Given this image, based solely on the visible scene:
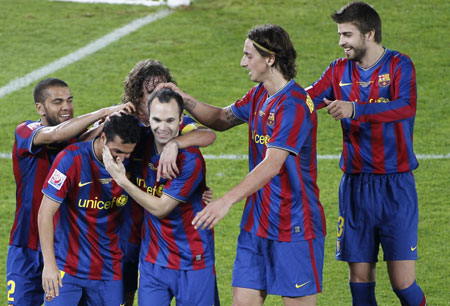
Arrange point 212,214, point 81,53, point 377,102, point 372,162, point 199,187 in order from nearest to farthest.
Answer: point 212,214
point 199,187
point 377,102
point 372,162
point 81,53

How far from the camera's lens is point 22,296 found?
20.2ft

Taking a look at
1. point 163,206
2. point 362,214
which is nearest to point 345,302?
point 362,214

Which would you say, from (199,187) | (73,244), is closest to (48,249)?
(73,244)

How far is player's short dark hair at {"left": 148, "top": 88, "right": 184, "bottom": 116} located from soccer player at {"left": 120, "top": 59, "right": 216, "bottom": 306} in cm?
23

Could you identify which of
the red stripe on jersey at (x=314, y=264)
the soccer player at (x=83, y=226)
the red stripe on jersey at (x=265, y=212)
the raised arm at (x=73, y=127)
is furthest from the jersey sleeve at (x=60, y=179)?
the red stripe on jersey at (x=314, y=264)

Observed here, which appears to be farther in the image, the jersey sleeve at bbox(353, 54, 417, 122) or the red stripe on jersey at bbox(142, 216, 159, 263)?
the jersey sleeve at bbox(353, 54, 417, 122)

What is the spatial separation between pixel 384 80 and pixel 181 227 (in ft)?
5.86

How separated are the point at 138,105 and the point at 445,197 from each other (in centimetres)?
452

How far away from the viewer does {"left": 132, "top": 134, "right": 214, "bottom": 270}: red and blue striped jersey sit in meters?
5.71

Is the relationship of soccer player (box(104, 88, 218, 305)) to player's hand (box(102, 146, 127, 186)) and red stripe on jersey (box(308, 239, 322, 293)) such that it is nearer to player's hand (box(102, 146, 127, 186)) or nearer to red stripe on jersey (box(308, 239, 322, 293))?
player's hand (box(102, 146, 127, 186))

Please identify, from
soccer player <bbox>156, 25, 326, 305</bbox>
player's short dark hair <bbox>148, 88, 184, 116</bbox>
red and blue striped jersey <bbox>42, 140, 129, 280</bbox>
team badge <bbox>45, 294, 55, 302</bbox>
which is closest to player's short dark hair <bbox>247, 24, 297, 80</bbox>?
soccer player <bbox>156, 25, 326, 305</bbox>

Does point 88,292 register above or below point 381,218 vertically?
below

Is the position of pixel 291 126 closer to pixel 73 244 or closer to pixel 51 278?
pixel 73 244

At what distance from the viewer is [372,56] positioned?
6.38 meters
